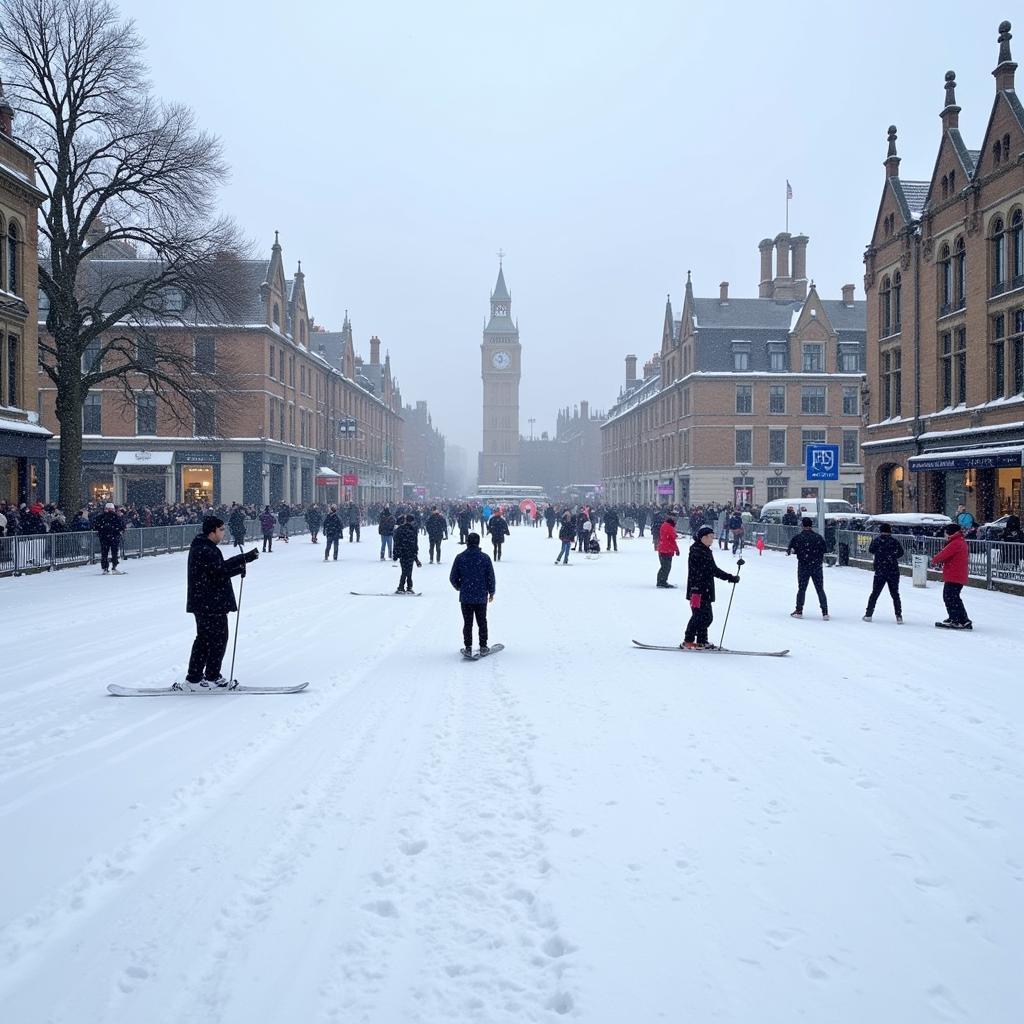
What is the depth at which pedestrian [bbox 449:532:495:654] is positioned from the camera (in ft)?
35.8

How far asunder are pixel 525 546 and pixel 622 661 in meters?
28.7

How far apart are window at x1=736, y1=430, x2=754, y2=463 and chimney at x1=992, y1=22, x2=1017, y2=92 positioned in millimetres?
32867

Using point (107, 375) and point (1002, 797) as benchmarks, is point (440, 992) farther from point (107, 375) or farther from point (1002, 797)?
point (107, 375)

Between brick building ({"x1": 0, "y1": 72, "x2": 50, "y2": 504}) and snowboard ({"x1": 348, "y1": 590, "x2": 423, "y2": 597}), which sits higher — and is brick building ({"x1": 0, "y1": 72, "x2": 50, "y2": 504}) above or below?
above

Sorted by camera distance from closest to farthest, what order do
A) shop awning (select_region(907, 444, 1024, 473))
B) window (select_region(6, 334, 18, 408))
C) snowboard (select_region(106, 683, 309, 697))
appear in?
1. snowboard (select_region(106, 683, 309, 697))
2. shop awning (select_region(907, 444, 1024, 473))
3. window (select_region(6, 334, 18, 408))

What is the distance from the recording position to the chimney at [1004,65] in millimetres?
26844

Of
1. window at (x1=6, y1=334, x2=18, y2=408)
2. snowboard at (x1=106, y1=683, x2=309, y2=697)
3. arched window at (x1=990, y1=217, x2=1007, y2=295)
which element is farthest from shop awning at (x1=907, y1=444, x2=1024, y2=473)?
window at (x1=6, y1=334, x2=18, y2=408)

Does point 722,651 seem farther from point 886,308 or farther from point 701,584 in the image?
point 886,308

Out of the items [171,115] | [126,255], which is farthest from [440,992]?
→ [126,255]

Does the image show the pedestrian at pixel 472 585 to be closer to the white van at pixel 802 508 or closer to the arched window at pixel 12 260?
the arched window at pixel 12 260

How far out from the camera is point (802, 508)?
3875 centimetres

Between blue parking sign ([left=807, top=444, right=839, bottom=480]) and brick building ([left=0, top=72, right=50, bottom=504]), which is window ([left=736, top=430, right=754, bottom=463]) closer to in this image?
blue parking sign ([left=807, top=444, right=839, bottom=480])

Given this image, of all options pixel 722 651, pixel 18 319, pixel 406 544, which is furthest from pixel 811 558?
pixel 18 319

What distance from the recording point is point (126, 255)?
45062 mm
